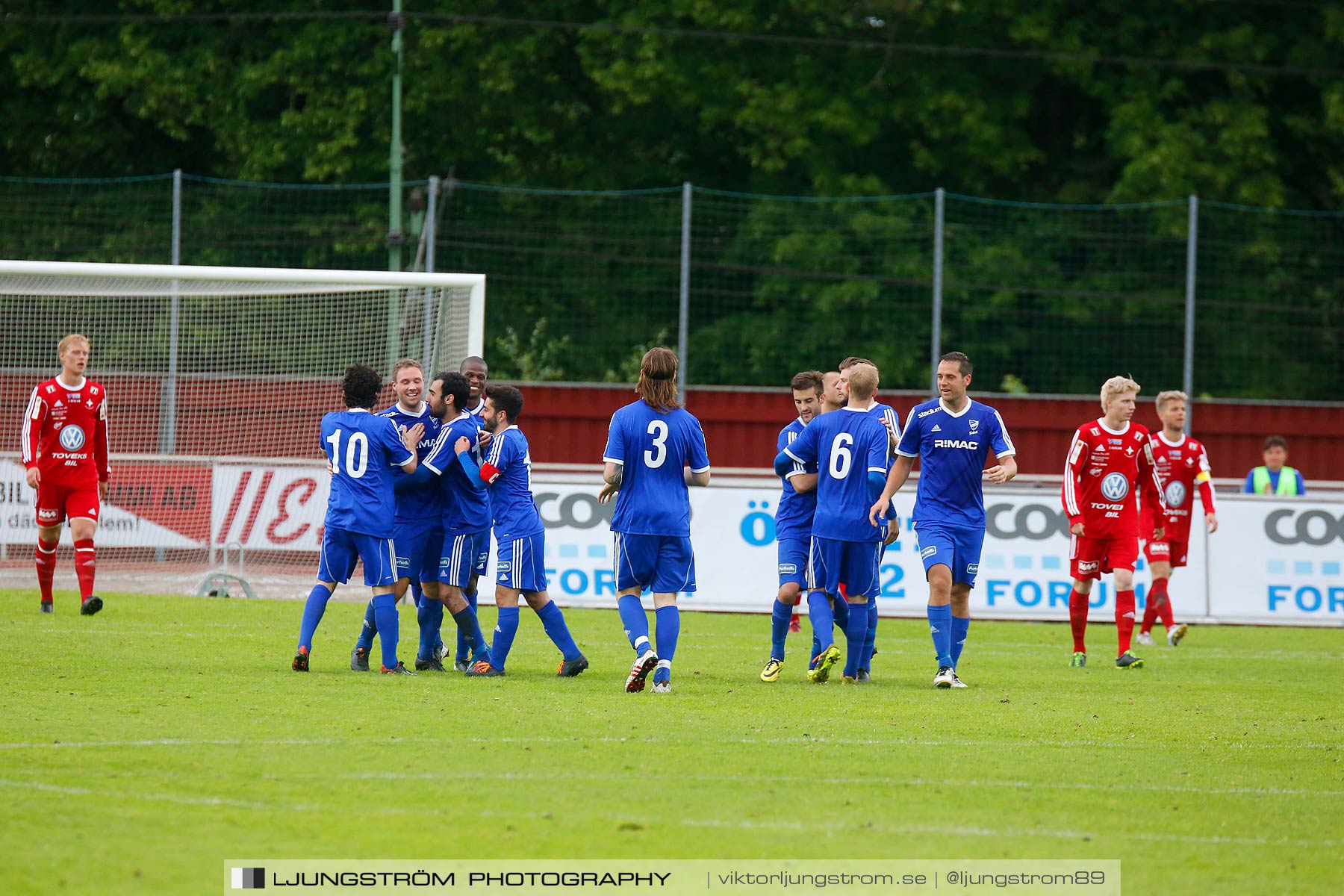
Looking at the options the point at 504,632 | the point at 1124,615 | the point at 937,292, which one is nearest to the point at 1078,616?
the point at 1124,615

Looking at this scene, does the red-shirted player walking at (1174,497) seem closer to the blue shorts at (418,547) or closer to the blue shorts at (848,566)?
the blue shorts at (848,566)

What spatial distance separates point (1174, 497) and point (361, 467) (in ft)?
26.1

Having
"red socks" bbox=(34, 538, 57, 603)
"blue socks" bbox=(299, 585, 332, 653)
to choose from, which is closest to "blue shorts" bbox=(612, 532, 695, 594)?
"blue socks" bbox=(299, 585, 332, 653)

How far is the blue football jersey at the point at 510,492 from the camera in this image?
984 centimetres

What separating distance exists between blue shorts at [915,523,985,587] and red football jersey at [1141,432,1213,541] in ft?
15.6

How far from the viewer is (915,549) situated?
1622cm

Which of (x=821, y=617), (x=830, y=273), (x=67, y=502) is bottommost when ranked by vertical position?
(x=821, y=617)

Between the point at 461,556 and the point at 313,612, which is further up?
the point at 461,556

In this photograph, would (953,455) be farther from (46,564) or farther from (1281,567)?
(1281,567)

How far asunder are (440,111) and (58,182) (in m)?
7.78

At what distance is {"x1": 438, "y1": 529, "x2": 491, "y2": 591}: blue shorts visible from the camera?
33.1 ft

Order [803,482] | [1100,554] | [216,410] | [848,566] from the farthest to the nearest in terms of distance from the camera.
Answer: [216,410], [1100,554], [803,482], [848,566]

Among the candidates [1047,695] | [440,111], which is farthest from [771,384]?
[1047,695]

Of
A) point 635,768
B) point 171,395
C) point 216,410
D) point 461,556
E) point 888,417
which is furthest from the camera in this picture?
point 216,410
